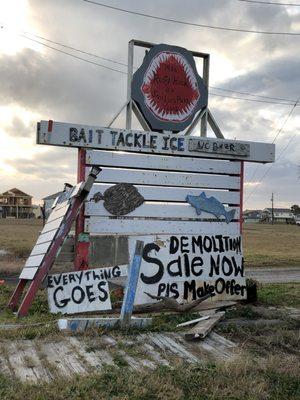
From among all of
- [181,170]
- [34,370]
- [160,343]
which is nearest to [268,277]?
[181,170]

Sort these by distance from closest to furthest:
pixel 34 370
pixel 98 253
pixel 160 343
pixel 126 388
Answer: pixel 126 388, pixel 34 370, pixel 160 343, pixel 98 253

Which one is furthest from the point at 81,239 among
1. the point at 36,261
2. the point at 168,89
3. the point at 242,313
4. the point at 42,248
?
the point at 168,89

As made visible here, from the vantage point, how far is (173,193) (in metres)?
10.5

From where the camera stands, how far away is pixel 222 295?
9117 mm

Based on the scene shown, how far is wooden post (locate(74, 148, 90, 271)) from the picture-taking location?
9562 mm

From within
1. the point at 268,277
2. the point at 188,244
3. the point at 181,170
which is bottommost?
the point at 268,277

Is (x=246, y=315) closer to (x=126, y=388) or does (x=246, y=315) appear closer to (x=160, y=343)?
(x=160, y=343)

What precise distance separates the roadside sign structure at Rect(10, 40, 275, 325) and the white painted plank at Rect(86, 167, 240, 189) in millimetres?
19

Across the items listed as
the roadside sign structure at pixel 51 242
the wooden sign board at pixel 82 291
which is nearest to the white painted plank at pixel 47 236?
the roadside sign structure at pixel 51 242

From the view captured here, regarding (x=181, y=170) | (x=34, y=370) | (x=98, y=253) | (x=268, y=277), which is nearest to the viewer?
(x=34, y=370)

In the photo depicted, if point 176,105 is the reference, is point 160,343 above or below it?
below

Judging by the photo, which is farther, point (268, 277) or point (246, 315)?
point (268, 277)

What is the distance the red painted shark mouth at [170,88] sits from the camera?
423 inches

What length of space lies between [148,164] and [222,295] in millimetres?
2867
